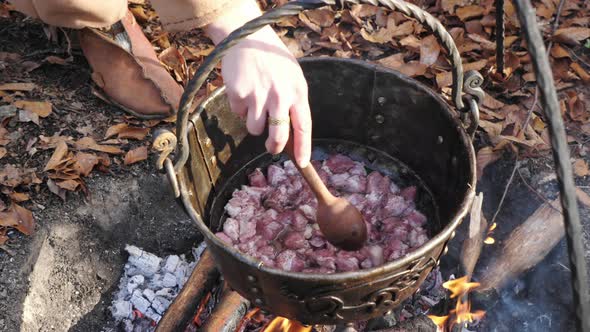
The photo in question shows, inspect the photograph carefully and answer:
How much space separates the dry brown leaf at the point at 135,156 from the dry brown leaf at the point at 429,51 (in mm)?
1344

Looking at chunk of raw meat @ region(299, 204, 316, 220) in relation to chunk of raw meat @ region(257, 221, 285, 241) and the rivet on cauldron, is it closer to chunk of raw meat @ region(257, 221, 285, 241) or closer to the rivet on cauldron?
chunk of raw meat @ region(257, 221, 285, 241)

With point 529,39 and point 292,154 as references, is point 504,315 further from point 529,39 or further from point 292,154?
point 529,39

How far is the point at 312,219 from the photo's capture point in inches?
79.9

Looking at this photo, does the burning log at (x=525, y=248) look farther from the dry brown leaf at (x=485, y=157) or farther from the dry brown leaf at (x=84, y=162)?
the dry brown leaf at (x=84, y=162)

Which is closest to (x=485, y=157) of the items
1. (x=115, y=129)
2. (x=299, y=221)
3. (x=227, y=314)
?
(x=299, y=221)

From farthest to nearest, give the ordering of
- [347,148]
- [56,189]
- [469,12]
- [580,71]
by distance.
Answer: [469,12] → [580,71] → [347,148] → [56,189]

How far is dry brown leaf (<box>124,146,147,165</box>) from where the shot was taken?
7.47ft

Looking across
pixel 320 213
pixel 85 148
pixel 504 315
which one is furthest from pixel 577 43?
pixel 85 148

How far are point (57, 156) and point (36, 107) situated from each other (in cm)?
33

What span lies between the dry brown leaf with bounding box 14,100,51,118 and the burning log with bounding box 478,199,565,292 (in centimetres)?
188

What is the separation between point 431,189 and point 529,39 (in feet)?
3.48

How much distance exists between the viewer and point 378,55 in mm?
2779

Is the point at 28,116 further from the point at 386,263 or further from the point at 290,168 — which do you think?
the point at 386,263

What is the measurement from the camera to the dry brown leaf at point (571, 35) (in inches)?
107
